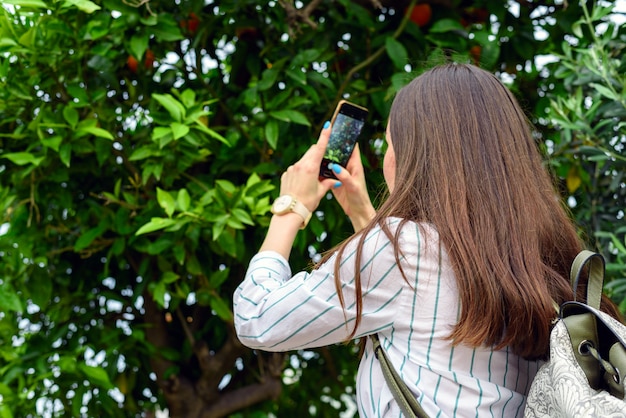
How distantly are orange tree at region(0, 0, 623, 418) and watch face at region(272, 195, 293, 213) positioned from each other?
44 cm

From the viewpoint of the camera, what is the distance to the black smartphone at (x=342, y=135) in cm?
147

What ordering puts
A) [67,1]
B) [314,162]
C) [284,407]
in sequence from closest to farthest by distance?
A: [314,162], [67,1], [284,407]

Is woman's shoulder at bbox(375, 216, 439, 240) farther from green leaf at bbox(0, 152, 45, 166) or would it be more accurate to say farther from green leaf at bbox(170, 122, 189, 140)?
green leaf at bbox(0, 152, 45, 166)

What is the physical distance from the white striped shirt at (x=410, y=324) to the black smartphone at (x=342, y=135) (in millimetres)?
356

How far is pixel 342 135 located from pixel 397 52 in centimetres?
55

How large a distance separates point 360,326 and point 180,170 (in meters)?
0.89

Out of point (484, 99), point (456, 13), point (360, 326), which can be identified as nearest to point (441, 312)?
point (360, 326)

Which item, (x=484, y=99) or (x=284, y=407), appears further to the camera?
(x=284, y=407)

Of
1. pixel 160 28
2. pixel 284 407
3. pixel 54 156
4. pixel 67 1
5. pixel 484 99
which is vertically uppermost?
pixel 484 99

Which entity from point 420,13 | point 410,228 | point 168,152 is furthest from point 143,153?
point 410,228

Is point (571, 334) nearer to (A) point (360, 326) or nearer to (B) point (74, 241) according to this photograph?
(A) point (360, 326)

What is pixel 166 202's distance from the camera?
178 centimetres

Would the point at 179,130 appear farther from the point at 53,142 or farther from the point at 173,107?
the point at 53,142

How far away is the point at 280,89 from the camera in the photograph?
2137 millimetres
